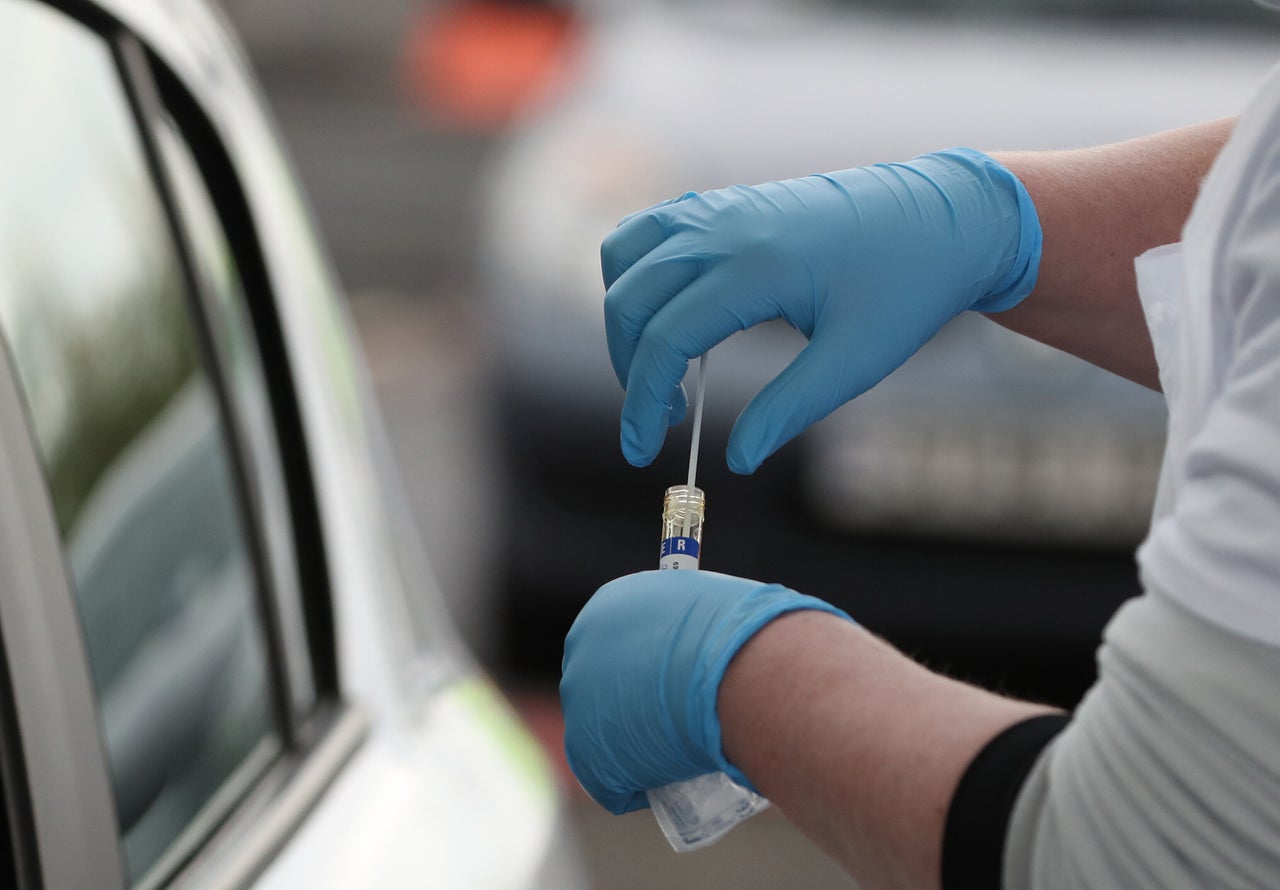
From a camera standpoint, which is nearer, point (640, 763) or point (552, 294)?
point (640, 763)

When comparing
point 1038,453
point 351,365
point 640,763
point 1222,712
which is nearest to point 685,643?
point 640,763

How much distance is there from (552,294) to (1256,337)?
2.74 meters

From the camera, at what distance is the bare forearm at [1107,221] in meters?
1.42

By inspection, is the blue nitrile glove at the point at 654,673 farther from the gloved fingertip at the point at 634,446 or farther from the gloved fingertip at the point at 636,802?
the gloved fingertip at the point at 634,446

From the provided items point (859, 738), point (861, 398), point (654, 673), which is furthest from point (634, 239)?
point (861, 398)

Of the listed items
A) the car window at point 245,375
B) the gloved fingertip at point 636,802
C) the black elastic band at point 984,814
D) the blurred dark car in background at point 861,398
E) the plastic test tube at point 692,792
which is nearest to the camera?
the black elastic band at point 984,814

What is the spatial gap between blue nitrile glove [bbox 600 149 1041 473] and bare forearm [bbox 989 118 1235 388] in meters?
0.04

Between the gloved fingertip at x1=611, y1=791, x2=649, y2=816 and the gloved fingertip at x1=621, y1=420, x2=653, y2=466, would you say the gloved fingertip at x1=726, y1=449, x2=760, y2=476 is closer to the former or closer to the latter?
the gloved fingertip at x1=621, y1=420, x2=653, y2=466

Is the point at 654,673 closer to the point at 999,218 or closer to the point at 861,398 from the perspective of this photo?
the point at 999,218

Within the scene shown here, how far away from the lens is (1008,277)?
145 cm

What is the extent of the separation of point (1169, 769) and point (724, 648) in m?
0.35

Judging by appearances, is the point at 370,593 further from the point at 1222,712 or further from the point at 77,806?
the point at 1222,712

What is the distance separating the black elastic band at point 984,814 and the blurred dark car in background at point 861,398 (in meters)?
2.23

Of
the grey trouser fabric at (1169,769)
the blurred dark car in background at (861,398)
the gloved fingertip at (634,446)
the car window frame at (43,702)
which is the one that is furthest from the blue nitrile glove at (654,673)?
the blurred dark car in background at (861,398)
